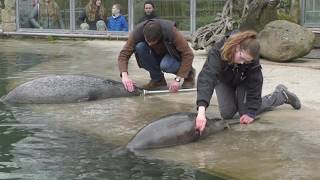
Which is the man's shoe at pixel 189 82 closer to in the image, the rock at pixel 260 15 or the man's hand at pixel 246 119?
the man's hand at pixel 246 119

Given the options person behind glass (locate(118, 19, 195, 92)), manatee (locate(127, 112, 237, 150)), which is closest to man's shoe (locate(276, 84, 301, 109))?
person behind glass (locate(118, 19, 195, 92))

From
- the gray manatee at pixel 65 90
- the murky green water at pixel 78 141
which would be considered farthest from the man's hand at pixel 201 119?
the gray manatee at pixel 65 90

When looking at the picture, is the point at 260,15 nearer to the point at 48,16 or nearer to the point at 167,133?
the point at 167,133

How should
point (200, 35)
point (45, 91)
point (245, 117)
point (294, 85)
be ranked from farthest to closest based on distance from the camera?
1. point (200, 35)
2. point (294, 85)
3. point (45, 91)
4. point (245, 117)

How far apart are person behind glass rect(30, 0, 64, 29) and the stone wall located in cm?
69

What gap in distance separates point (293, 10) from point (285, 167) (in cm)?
844

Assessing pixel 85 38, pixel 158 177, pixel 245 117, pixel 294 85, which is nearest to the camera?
pixel 158 177

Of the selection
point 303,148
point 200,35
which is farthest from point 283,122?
point 200,35

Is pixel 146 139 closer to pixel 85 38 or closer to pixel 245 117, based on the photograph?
pixel 245 117

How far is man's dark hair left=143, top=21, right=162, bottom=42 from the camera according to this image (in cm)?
686

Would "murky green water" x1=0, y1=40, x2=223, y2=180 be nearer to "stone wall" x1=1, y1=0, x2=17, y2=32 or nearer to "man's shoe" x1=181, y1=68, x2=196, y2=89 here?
"man's shoe" x1=181, y1=68, x2=196, y2=89

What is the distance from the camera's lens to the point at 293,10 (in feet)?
40.9

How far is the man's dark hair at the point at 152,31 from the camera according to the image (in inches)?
270

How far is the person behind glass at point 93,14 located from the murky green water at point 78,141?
760 centimetres
